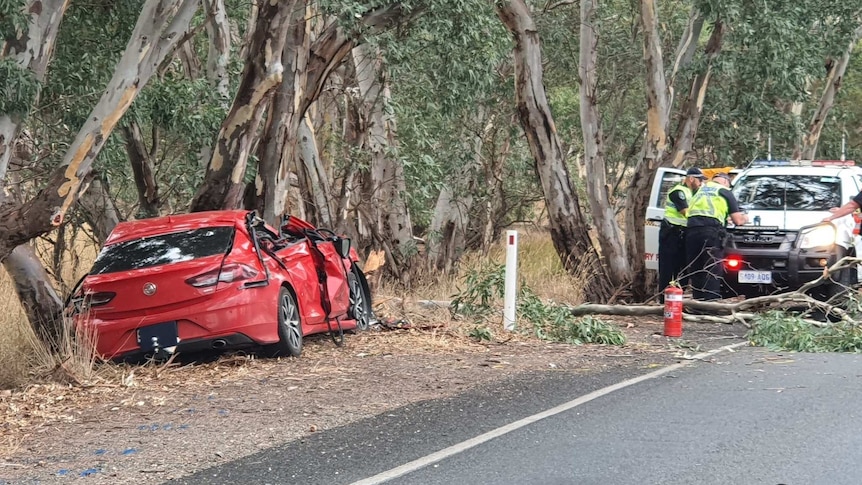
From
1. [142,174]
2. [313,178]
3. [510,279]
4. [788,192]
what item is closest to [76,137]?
[510,279]

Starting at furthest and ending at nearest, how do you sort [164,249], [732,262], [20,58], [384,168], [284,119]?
[384,168] → [732,262] → [284,119] → [164,249] → [20,58]

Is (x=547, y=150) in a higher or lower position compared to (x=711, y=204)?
higher

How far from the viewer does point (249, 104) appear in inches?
493

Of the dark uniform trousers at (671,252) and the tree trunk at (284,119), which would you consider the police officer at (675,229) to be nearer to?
the dark uniform trousers at (671,252)

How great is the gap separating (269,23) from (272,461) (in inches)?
289

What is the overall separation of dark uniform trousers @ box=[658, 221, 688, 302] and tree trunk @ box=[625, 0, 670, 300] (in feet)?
10.00

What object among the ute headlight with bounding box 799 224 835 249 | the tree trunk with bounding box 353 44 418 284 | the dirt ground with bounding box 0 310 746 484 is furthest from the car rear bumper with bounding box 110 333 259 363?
the tree trunk with bounding box 353 44 418 284

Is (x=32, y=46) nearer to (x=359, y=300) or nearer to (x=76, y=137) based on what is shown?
(x=76, y=137)

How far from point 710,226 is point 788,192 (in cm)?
180

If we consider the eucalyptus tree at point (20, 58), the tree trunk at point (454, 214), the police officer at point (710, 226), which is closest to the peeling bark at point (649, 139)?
the police officer at point (710, 226)

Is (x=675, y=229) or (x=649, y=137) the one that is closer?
(x=675, y=229)

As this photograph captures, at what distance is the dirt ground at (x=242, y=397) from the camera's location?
6719 mm

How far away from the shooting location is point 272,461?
641 centimetres

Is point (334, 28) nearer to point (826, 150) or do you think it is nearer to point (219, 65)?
point (219, 65)
